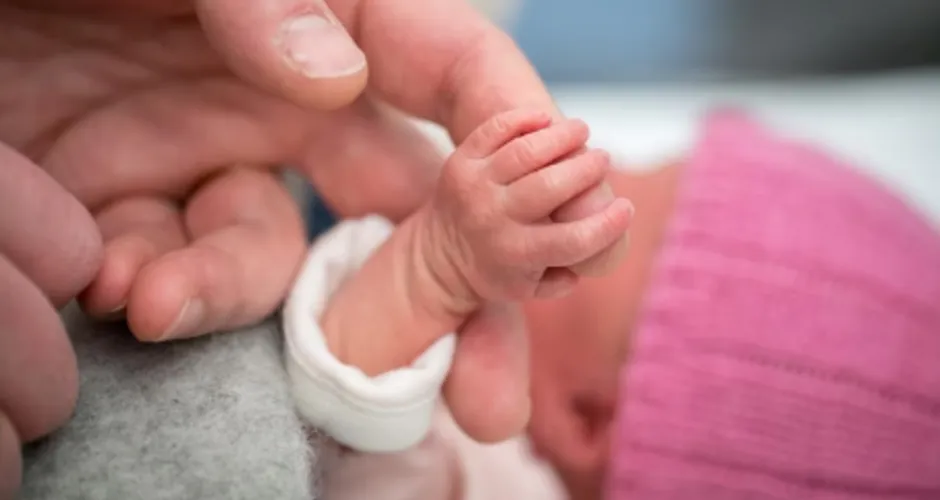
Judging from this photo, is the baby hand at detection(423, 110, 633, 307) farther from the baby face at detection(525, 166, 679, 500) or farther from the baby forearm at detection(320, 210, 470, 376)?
the baby face at detection(525, 166, 679, 500)

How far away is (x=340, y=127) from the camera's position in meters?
0.44

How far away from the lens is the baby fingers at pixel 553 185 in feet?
1.07

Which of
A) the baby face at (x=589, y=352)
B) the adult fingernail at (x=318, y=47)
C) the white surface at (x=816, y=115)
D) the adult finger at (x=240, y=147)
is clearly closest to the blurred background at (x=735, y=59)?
the white surface at (x=816, y=115)

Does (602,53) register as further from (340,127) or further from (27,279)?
(27,279)

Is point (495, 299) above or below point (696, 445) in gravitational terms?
above

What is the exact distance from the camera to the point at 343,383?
14.6 inches

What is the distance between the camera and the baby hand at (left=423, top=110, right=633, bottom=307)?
33 cm

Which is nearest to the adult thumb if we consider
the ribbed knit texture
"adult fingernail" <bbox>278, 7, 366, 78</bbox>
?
"adult fingernail" <bbox>278, 7, 366, 78</bbox>

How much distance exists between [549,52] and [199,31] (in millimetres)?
744

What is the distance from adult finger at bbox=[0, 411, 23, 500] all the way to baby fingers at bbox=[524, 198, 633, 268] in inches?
7.1

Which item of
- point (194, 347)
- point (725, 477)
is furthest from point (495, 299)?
point (725, 477)

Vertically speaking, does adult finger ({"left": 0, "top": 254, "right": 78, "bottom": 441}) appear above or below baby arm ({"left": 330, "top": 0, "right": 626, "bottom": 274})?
below

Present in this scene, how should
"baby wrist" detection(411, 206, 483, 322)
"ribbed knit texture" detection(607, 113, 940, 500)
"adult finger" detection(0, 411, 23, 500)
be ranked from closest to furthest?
"adult finger" detection(0, 411, 23, 500) < "baby wrist" detection(411, 206, 483, 322) < "ribbed knit texture" detection(607, 113, 940, 500)

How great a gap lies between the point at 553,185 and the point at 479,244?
43 millimetres
